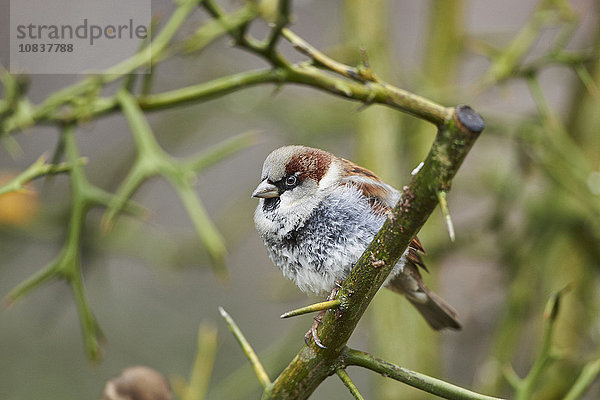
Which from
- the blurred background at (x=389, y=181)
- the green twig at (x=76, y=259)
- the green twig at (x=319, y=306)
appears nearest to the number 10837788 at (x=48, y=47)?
the blurred background at (x=389, y=181)

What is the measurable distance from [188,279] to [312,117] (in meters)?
1.42

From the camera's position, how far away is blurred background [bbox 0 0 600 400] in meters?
2.79

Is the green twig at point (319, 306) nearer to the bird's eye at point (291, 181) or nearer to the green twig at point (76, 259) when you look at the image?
the bird's eye at point (291, 181)

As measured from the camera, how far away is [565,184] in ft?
8.98

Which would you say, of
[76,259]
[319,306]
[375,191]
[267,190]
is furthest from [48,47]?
[319,306]

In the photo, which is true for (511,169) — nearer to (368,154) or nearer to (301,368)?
(368,154)

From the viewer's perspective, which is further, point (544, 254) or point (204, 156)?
point (544, 254)

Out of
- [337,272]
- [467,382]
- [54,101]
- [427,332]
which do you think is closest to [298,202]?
[337,272]

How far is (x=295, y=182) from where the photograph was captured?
152 cm

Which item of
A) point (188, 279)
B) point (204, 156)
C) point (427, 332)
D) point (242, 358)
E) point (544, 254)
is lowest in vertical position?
point (242, 358)

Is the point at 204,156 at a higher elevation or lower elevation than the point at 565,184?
higher

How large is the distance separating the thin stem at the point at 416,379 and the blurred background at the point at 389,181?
1292 millimetres

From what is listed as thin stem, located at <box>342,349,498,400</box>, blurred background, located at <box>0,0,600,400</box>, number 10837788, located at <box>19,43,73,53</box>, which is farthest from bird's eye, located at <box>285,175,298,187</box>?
number 10837788, located at <box>19,43,73,53</box>

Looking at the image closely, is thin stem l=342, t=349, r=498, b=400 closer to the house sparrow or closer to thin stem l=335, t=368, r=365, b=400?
thin stem l=335, t=368, r=365, b=400
